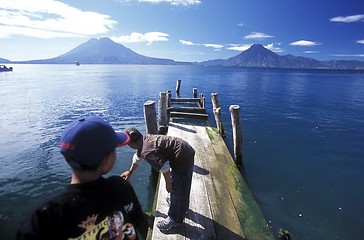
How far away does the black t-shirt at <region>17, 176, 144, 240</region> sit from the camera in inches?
62.0

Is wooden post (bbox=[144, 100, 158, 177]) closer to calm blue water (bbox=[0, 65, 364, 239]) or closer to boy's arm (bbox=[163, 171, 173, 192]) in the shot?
calm blue water (bbox=[0, 65, 364, 239])

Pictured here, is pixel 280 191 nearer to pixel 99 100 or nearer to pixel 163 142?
pixel 163 142

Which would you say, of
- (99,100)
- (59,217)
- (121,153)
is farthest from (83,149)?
(99,100)

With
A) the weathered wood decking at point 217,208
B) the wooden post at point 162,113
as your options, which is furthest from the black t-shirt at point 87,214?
the wooden post at point 162,113

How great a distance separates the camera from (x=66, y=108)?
25562mm

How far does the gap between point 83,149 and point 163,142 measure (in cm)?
265

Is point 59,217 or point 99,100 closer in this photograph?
point 59,217

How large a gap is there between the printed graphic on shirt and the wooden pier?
2828 millimetres

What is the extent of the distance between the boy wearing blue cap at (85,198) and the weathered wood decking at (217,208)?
3125mm

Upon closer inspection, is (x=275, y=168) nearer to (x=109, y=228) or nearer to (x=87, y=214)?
(x=109, y=228)

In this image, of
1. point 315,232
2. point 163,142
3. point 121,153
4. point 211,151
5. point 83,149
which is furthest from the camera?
point 121,153

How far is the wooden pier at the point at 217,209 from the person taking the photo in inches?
193

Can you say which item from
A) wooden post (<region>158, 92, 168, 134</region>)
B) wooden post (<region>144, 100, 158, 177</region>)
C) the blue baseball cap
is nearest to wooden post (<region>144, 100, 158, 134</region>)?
wooden post (<region>144, 100, 158, 177</region>)

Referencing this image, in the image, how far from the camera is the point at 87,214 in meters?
1.77
